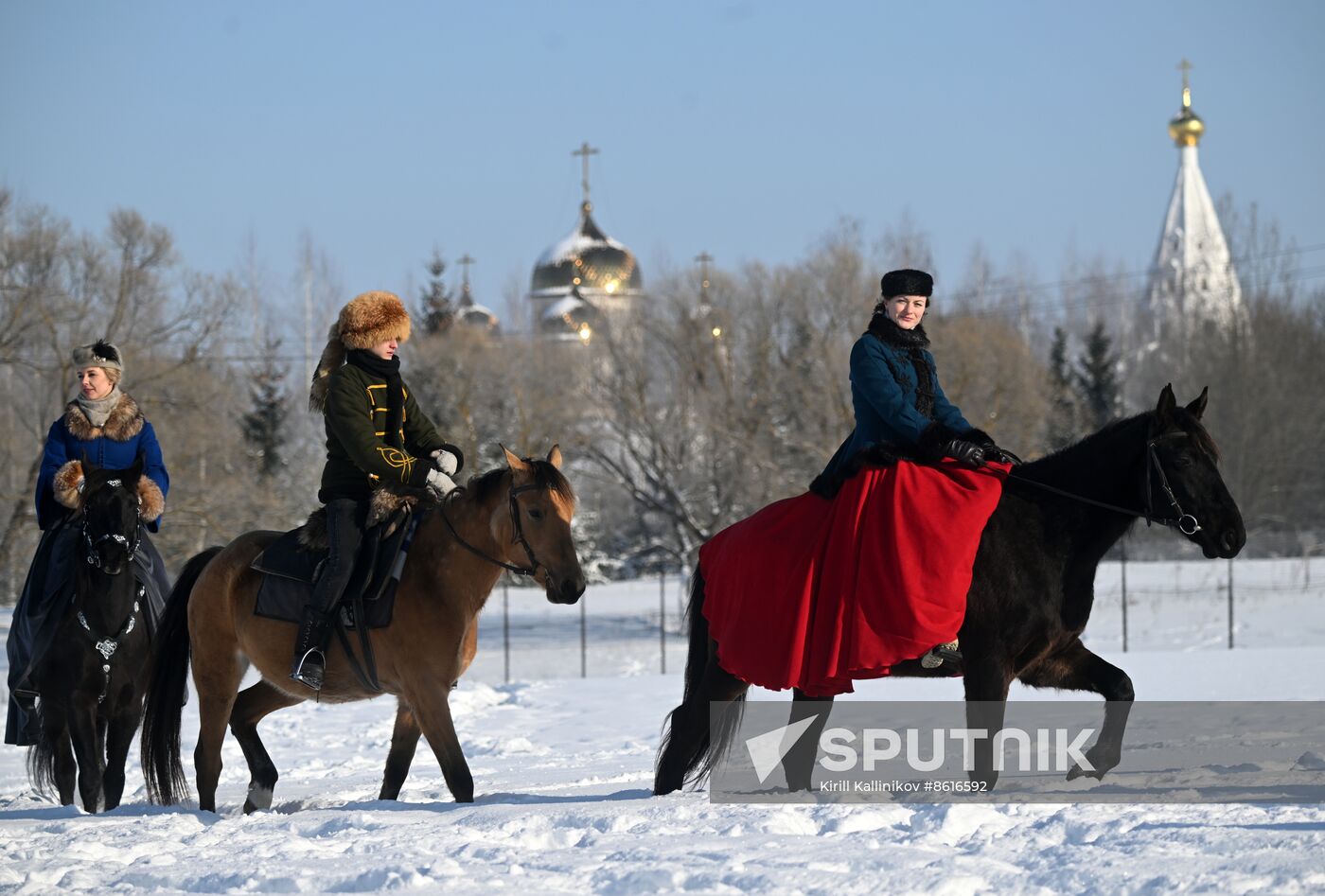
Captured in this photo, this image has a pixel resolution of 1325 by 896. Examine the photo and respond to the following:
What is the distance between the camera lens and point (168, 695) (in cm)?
859

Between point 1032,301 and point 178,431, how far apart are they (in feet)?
184

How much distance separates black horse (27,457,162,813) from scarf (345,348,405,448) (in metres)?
1.63

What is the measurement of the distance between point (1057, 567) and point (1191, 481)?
2.34 feet

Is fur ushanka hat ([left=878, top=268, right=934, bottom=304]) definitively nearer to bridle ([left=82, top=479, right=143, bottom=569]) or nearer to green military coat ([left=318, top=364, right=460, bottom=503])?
green military coat ([left=318, top=364, right=460, bottom=503])

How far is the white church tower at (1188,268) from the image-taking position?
57.4 metres

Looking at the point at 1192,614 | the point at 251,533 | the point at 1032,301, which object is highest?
the point at 1032,301

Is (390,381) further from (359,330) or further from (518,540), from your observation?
(518,540)

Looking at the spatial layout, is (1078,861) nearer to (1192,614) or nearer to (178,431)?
(1192,614)

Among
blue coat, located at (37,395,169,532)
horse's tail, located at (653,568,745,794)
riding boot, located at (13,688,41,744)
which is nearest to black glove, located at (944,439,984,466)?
horse's tail, located at (653,568,745,794)

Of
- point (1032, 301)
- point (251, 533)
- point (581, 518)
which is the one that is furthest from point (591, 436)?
point (1032, 301)

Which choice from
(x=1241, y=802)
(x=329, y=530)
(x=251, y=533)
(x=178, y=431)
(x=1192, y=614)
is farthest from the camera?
(x=178, y=431)

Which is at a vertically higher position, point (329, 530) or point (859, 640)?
point (329, 530)

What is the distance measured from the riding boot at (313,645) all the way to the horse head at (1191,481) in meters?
4.14

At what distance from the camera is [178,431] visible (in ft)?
113
